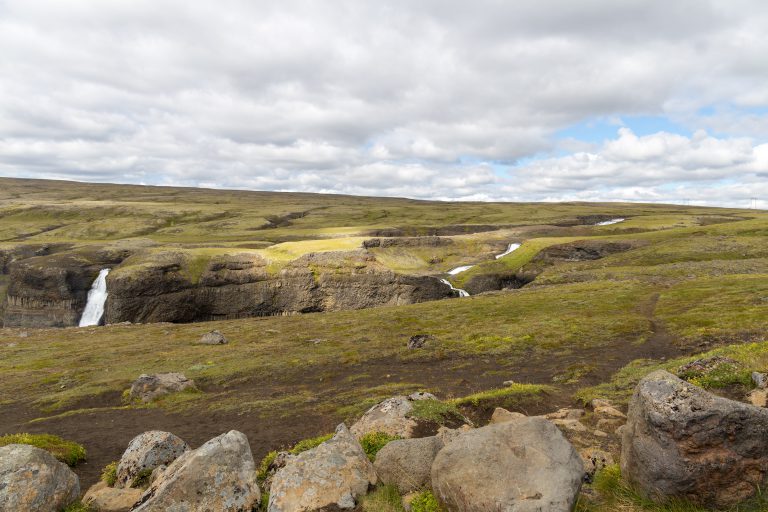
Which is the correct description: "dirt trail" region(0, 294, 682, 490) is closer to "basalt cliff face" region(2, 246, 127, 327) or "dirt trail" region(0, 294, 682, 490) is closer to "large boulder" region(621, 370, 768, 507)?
"large boulder" region(621, 370, 768, 507)

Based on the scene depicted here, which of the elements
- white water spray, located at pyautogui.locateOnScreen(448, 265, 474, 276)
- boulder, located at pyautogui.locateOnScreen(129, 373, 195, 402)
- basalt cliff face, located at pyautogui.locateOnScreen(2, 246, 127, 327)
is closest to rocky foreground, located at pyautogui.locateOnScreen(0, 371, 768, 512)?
boulder, located at pyautogui.locateOnScreen(129, 373, 195, 402)

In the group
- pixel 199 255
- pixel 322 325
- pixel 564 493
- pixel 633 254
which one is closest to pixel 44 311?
pixel 199 255

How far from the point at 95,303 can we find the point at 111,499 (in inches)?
4020

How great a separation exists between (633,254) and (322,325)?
275 ft

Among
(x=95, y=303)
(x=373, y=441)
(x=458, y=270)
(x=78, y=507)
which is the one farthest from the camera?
(x=458, y=270)

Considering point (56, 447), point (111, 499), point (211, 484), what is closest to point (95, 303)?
point (56, 447)

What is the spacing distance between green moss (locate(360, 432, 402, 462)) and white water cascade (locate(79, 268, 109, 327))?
332ft

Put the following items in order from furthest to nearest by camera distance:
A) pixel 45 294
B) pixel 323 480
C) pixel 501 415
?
pixel 45 294 → pixel 501 415 → pixel 323 480

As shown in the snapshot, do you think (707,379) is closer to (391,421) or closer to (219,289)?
(391,421)

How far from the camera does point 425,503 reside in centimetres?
1309

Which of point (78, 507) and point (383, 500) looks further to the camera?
point (78, 507)

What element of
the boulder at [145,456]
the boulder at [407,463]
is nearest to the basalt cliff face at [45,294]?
the boulder at [145,456]

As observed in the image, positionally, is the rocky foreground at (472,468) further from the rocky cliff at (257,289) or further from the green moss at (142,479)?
the rocky cliff at (257,289)

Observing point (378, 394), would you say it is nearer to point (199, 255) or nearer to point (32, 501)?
point (32, 501)
